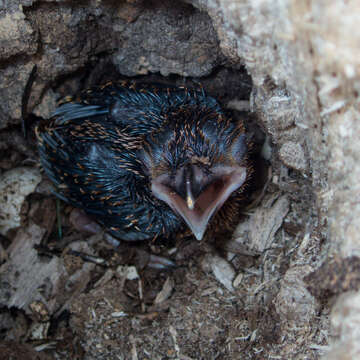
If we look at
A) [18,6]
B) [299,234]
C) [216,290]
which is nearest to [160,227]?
[216,290]

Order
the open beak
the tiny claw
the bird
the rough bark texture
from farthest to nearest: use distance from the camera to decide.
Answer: the tiny claw → the bird → the open beak → the rough bark texture

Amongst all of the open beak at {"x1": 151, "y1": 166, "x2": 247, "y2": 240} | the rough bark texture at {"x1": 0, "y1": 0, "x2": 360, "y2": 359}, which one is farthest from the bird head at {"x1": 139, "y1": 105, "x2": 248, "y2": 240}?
the rough bark texture at {"x1": 0, "y1": 0, "x2": 360, "y2": 359}

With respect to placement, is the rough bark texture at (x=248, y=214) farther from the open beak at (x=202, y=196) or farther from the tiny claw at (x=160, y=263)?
the open beak at (x=202, y=196)

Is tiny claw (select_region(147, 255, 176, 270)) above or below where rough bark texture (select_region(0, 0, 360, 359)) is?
below

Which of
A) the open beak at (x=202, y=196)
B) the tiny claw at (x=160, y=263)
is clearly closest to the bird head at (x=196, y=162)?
the open beak at (x=202, y=196)

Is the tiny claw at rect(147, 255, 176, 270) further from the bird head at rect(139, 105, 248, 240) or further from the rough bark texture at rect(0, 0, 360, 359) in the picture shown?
the bird head at rect(139, 105, 248, 240)

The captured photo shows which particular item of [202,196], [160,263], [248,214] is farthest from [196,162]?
[160,263]

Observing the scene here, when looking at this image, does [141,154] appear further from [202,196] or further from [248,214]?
[248,214]

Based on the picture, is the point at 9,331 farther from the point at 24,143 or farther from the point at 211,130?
the point at 211,130
